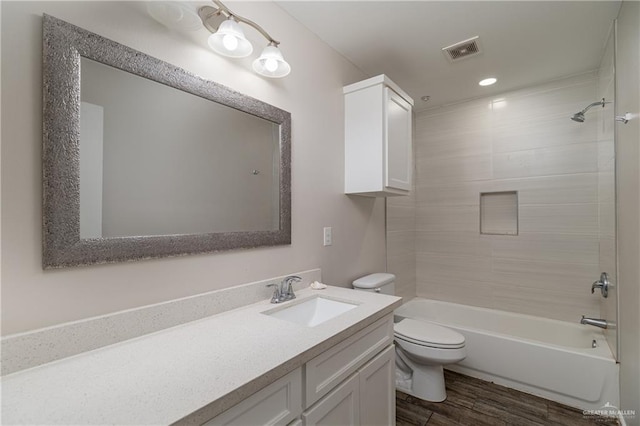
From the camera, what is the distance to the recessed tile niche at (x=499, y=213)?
2654 millimetres

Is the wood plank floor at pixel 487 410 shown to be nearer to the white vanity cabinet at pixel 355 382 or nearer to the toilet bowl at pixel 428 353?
the toilet bowl at pixel 428 353

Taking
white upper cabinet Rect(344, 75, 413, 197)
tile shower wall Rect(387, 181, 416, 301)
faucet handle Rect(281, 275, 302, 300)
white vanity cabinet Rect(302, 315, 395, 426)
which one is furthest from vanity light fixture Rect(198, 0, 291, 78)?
tile shower wall Rect(387, 181, 416, 301)

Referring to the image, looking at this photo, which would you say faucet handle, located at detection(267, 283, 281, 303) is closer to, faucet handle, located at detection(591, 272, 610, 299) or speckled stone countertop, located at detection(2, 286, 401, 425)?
speckled stone countertop, located at detection(2, 286, 401, 425)

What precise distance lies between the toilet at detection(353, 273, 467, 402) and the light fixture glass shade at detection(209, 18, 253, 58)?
1.52 metres

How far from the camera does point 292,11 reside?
63.6 inches

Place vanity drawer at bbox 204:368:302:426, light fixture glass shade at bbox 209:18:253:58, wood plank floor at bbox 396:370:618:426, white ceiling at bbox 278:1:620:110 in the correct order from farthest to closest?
wood plank floor at bbox 396:370:618:426
white ceiling at bbox 278:1:620:110
light fixture glass shade at bbox 209:18:253:58
vanity drawer at bbox 204:368:302:426

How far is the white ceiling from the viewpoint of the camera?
5.21 ft

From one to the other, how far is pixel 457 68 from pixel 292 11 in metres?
1.36

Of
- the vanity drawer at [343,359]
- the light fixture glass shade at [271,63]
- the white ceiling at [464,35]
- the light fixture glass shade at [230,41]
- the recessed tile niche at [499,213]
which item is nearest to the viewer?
the vanity drawer at [343,359]

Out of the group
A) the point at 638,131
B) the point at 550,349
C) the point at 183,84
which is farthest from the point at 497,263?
the point at 183,84

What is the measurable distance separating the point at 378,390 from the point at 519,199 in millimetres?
2141

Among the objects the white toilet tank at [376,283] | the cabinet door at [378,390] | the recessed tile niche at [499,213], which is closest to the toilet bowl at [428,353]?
the white toilet tank at [376,283]

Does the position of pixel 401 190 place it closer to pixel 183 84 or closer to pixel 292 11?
pixel 292 11

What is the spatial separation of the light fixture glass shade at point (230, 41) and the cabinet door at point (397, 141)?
974 millimetres
